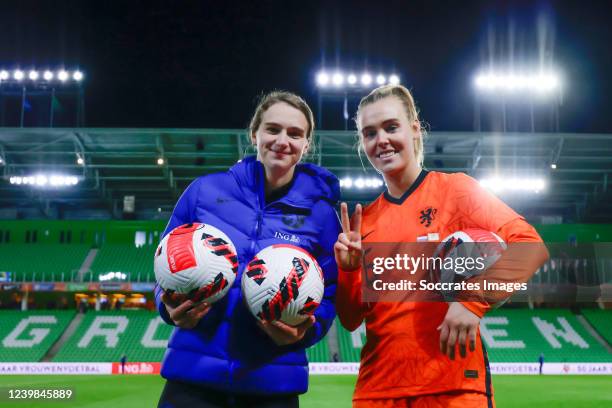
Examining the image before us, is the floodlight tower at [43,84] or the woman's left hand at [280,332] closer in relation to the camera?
the woman's left hand at [280,332]

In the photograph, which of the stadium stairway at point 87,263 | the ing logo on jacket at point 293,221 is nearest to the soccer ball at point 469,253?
the ing logo on jacket at point 293,221

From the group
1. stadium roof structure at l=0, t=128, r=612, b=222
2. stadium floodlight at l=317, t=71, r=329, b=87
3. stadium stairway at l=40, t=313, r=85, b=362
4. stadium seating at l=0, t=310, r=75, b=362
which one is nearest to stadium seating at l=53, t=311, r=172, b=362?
stadium stairway at l=40, t=313, r=85, b=362

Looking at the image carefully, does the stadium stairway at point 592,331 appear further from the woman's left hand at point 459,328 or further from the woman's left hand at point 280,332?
the woman's left hand at point 280,332

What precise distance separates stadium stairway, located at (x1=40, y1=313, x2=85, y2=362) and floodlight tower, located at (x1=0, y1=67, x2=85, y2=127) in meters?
11.6

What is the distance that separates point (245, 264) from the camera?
310cm

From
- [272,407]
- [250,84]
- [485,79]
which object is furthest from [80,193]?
[272,407]

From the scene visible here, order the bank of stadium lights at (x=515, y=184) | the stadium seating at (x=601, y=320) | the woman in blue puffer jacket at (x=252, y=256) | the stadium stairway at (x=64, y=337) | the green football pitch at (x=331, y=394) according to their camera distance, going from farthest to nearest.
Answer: the bank of stadium lights at (x=515, y=184) → the stadium seating at (x=601, y=320) → the stadium stairway at (x=64, y=337) → the green football pitch at (x=331, y=394) → the woman in blue puffer jacket at (x=252, y=256)

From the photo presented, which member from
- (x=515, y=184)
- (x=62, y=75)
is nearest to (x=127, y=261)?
(x=62, y=75)

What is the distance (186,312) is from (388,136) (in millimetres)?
1608

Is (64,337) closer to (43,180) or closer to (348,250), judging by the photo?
(43,180)

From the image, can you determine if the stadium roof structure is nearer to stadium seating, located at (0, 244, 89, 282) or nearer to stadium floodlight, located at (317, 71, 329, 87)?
stadium seating, located at (0, 244, 89, 282)

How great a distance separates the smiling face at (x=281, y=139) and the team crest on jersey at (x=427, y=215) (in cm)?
84

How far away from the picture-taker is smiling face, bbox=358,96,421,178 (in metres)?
3.43

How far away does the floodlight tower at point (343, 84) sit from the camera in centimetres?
3331
